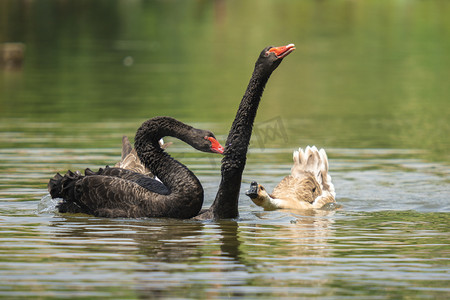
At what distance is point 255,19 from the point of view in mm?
84062

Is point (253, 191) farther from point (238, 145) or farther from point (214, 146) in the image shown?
point (214, 146)

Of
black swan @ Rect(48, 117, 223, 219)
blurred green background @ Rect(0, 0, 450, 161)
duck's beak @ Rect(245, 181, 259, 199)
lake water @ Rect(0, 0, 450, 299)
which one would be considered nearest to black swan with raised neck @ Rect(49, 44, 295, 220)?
black swan @ Rect(48, 117, 223, 219)

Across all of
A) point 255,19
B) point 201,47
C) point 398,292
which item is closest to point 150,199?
point 398,292

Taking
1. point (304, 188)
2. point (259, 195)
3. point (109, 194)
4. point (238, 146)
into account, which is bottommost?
point (304, 188)

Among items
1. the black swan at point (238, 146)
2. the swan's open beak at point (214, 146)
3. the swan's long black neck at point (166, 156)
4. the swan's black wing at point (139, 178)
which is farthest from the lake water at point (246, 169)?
the swan's open beak at point (214, 146)

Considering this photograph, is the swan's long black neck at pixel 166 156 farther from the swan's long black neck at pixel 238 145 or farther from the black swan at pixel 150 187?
the swan's long black neck at pixel 238 145

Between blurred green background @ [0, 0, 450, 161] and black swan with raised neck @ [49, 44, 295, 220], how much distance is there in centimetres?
740

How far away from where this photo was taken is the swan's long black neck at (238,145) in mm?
12766

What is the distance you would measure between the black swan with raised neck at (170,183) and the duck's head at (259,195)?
48cm

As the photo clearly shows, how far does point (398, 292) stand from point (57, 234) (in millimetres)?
4834

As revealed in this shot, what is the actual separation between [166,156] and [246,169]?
494 cm

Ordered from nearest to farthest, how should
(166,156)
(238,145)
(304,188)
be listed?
1. (238,145)
2. (166,156)
3. (304,188)

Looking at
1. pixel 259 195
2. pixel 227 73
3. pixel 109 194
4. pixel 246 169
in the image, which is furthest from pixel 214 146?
pixel 227 73

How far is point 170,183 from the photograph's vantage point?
506 inches
